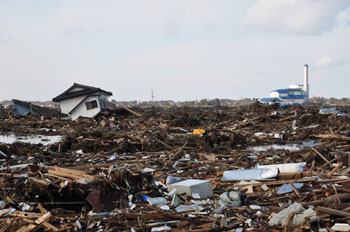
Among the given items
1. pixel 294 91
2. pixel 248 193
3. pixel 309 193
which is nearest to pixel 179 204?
pixel 248 193

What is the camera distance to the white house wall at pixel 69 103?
29875 millimetres

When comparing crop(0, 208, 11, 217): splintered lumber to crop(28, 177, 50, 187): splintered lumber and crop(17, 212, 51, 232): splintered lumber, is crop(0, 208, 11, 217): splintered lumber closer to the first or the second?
crop(28, 177, 50, 187): splintered lumber

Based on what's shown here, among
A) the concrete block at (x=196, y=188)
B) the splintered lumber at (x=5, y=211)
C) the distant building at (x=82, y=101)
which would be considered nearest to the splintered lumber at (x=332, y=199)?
the concrete block at (x=196, y=188)

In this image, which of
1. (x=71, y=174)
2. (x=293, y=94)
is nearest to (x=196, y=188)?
(x=71, y=174)

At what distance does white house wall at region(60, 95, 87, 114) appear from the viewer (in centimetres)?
2988

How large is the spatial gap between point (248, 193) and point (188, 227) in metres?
2.13

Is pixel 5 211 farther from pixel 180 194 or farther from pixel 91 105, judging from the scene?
pixel 91 105

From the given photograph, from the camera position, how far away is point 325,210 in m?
5.33

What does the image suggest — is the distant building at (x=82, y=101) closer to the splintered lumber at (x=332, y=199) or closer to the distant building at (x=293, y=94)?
the splintered lumber at (x=332, y=199)

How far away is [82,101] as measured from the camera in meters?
29.3

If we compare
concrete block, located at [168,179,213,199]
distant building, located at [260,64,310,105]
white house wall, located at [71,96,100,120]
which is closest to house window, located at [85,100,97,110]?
white house wall, located at [71,96,100,120]

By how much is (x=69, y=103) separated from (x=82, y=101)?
1816 millimetres

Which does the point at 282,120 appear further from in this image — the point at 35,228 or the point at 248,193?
the point at 35,228

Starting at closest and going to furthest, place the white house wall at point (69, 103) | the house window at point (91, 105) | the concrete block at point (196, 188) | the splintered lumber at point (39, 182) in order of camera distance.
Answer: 1. the splintered lumber at point (39, 182)
2. the concrete block at point (196, 188)
3. the house window at point (91, 105)
4. the white house wall at point (69, 103)
